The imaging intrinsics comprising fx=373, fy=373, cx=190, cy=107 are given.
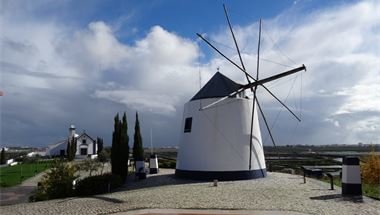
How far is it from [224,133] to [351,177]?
27.0ft

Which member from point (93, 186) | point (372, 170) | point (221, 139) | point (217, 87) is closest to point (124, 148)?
point (93, 186)

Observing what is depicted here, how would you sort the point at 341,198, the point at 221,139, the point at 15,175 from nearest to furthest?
the point at 341,198 → the point at 221,139 → the point at 15,175

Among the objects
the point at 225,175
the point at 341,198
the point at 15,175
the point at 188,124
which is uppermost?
the point at 188,124

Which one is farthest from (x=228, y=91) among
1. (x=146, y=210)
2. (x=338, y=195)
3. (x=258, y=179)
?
(x=146, y=210)

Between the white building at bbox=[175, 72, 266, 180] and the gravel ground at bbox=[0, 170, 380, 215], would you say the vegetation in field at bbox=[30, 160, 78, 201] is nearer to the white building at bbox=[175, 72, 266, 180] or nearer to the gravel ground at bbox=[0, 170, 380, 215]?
the gravel ground at bbox=[0, 170, 380, 215]

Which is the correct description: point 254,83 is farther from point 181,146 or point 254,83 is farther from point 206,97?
point 181,146

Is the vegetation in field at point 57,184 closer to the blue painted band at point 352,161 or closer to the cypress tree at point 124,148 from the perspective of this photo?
the cypress tree at point 124,148

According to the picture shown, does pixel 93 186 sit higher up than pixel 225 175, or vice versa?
pixel 225 175

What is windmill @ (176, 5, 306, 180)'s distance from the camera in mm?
19516

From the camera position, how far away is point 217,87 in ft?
69.2

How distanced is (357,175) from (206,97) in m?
9.87

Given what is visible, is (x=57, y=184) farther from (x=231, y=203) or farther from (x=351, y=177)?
(x=351, y=177)

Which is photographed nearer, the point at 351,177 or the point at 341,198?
the point at 341,198

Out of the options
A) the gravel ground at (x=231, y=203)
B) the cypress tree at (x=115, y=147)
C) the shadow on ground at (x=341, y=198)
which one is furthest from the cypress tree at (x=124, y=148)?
the shadow on ground at (x=341, y=198)
